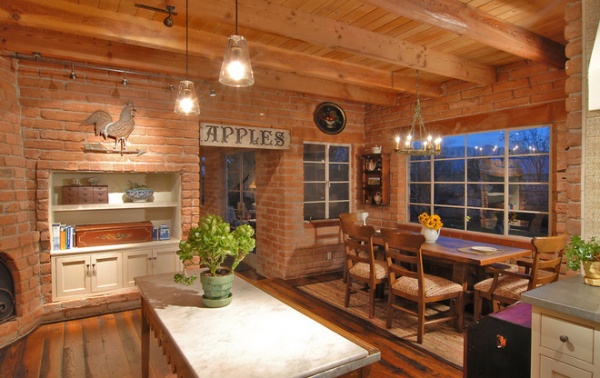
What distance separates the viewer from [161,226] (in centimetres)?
411

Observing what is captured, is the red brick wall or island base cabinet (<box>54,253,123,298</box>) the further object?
island base cabinet (<box>54,253,123,298</box>)

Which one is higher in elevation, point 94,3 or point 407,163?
point 94,3

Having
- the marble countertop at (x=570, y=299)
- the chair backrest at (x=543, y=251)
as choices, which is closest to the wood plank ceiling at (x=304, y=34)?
the chair backrest at (x=543, y=251)

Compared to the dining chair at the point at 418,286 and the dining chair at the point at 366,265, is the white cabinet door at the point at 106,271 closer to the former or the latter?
the dining chair at the point at 366,265

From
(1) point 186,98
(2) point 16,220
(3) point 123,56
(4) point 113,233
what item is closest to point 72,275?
(4) point 113,233

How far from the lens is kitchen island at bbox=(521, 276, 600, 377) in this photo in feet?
4.64

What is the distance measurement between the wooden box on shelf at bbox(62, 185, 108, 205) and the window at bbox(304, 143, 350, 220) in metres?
2.52

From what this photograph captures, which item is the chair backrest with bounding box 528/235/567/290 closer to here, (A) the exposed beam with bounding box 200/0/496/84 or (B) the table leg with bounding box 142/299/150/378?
(A) the exposed beam with bounding box 200/0/496/84

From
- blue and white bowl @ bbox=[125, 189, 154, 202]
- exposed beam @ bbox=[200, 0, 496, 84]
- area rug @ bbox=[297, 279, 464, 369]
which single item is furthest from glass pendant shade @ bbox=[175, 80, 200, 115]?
area rug @ bbox=[297, 279, 464, 369]

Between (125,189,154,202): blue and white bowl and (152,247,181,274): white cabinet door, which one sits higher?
(125,189,154,202): blue and white bowl

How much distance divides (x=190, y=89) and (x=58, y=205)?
232cm

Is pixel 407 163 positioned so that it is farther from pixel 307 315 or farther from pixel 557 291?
pixel 307 315

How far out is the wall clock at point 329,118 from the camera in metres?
5.11

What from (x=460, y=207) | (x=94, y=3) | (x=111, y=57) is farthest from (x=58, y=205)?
(x=460, y=207)
